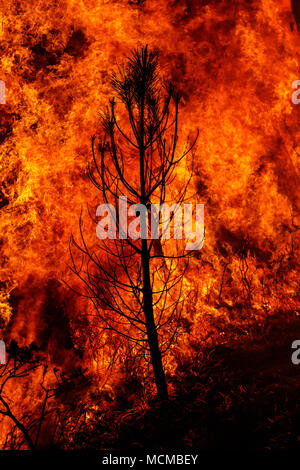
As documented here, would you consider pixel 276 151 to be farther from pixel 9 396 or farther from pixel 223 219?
pixel 9 396

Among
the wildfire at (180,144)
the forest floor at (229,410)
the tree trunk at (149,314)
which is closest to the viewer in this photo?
the forest floor at (229,410)

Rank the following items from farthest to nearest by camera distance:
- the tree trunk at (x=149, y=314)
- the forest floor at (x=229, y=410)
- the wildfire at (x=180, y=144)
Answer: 1. the wildfire at (x=180, y=144)
2. the tree trunk at (x=149, y=314)
3. the forest floor at (x=229, y=410)

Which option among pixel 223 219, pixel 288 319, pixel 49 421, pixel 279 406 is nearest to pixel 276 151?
pixel 223 219

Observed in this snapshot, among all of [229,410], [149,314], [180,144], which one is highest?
[180,144]

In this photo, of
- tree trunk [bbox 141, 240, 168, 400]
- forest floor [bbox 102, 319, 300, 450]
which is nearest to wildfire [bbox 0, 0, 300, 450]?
forest floor [bbox 102, 319, 300, 450]

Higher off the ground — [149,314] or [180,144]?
[180,144]

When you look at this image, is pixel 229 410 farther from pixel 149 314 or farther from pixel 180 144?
pixel 180 144

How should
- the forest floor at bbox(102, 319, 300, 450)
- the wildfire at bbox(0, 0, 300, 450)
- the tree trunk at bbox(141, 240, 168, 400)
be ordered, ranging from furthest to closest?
the wildfire at bbox(0, 0, 300, 450) < the tree trunk at bbox(141, 240, 168, 400) < the forest floor at bbox(102, 319, 300, 450)

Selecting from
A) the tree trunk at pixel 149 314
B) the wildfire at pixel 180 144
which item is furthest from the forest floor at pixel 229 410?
the wildfire at pixel 180 144

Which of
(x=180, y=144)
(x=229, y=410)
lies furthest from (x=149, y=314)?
(x=180, y=144)

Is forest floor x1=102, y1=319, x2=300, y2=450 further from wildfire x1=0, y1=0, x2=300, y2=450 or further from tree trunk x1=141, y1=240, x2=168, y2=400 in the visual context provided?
wildfire x1=0, y1=0, x2=300, y2=450

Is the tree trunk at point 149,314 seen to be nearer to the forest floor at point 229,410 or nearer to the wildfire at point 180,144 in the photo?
the forest floor at point 229,410

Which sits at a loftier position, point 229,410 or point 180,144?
point 180,144

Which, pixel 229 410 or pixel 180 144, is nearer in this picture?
pixel 229 410
